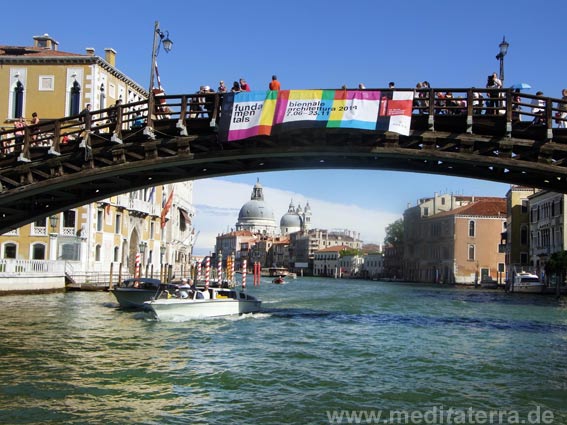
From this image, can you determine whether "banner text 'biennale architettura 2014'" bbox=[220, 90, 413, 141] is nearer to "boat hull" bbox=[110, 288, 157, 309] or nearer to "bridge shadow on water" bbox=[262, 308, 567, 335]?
"bridge shadow on water" bbox=[262, 308, 567, 335]

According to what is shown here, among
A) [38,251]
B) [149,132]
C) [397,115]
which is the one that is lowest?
[38,251]

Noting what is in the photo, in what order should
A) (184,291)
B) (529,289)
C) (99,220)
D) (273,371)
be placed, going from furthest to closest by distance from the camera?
(529,289), (99,220), (184,291), (273,371)

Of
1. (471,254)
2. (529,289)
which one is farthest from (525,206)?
(471,254)

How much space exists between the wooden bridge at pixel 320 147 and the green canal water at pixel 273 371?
4074 mm

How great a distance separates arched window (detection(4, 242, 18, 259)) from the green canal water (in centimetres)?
1906

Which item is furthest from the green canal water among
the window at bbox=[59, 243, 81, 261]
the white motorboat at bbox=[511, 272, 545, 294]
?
the white motorboat at bbox=[511, 272, 545, 294]

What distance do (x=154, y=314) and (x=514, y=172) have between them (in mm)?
12309

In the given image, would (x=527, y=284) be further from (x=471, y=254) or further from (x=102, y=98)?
(x=102, y=98)

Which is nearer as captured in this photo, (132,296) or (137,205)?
(132,296)

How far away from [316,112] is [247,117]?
1.54 metres

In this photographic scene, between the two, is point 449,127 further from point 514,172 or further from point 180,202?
point 180,202

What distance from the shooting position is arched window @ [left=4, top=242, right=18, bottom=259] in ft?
134

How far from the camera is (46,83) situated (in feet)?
141

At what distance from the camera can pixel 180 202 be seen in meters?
67.4
